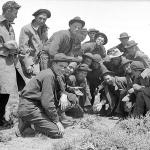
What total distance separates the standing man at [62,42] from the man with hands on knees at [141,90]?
5.53 ft

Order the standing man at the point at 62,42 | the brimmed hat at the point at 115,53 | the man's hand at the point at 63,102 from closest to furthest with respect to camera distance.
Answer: the man's hand at the point at 63,102, the standing man at the point at 62,42, the brimmed hat at the point at 115,53

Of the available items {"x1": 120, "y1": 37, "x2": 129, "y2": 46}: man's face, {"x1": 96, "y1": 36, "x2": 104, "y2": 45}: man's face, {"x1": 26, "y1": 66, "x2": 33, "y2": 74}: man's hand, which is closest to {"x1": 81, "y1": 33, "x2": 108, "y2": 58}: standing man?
{"x1": 96, "y1": 36, "x2": 104, "y2": 45}: man's face

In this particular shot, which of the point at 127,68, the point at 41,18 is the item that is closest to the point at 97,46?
the point at 127,68

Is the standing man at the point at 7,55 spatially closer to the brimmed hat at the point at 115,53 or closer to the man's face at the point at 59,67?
the man's face at the point at 59,67

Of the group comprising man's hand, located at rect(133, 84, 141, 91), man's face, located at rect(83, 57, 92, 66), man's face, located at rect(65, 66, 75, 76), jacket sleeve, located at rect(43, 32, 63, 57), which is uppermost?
jacket sleeve, located at rect(43, 32, 63, 57)

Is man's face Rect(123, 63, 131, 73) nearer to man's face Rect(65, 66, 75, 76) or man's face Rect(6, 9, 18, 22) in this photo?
man's face Rect(65, 66, 75, 76)

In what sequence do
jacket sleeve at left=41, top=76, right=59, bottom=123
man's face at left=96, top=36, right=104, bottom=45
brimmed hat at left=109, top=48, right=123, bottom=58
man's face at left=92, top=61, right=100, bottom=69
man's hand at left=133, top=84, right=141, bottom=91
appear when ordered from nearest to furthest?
jacket sleeve at left=41, top=76, right=59, bottom=123 < man's hand at left=133, top=84, right=141, bottom=91 < man's face at left=92, top=61, right=100, bottom=69 < brimmed hat at left=109, top=48, right=123, bottom=58 < man's face at left=96, top=36, right=104, bottom=45

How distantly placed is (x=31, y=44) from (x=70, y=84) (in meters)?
1.47

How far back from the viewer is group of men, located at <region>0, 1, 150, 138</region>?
532 centimetres

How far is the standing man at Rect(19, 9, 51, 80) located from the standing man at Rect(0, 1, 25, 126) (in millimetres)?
592

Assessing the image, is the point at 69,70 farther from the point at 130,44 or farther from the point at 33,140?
the point at 130,44

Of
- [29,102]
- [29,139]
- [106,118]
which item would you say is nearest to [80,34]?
[106,118]

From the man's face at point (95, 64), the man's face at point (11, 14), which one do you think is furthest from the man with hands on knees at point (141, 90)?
the man's face at point (11, 14)

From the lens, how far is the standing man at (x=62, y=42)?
673cm
